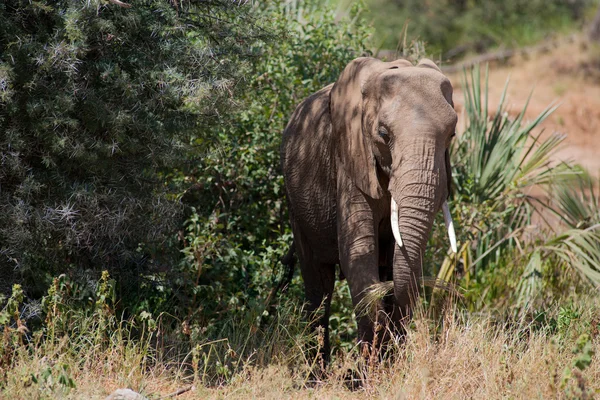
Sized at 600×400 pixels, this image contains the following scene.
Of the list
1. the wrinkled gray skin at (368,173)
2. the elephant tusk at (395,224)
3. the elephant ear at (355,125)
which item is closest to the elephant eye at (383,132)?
the wrinkled gray skin at (368,173)

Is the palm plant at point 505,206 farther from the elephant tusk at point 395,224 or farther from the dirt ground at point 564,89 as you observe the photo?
the dirt ground at point 564,89

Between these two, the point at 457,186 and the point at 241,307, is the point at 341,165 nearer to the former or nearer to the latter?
the point at 241,307

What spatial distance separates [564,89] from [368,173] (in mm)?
15638

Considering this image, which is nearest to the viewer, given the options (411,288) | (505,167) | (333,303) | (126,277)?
(411,288)

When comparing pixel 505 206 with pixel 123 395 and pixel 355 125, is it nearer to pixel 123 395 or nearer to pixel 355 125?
pixel 355 125

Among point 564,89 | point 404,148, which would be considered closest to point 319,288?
point 404,148

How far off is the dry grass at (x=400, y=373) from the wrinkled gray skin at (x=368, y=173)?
427 mm

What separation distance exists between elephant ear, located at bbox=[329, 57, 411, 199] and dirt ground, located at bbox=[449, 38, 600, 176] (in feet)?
36.2

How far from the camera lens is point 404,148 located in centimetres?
559

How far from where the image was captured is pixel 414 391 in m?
5.36

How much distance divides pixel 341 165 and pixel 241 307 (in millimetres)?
1722

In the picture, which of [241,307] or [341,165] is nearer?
[341,165]

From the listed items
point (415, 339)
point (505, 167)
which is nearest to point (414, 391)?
point (415, 339)

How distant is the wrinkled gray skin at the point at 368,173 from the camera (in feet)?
18.4
